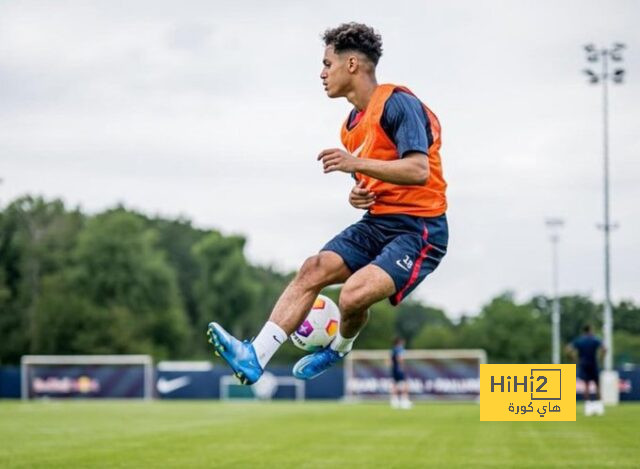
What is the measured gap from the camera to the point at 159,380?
4744 centimetres

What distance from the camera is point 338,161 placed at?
26.9 ft

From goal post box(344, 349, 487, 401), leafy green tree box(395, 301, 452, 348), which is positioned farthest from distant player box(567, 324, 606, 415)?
leafy green tree box(395, 301, 452, 348)

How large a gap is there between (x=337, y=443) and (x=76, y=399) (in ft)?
102

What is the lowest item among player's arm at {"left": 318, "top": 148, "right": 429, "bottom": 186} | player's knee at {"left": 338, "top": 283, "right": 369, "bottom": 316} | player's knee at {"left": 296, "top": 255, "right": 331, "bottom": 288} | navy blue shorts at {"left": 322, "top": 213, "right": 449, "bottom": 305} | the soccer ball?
the soccer ball

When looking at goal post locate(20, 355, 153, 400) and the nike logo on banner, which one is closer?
goal post locate(20, 355, 153, 400)

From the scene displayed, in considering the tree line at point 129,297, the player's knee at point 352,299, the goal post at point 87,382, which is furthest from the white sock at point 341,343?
the tree line at point 129,297

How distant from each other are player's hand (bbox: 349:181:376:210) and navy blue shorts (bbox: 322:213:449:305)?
0.54ft

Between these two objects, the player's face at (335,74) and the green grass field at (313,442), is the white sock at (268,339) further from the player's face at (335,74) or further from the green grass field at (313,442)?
the green grass field at (313,442)

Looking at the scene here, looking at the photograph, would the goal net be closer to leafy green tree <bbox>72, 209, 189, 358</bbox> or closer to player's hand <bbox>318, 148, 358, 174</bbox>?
player's hand <bbox>318, 148, 358, 174</bbox>

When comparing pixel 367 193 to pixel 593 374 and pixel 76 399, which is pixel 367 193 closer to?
pixel 593 374

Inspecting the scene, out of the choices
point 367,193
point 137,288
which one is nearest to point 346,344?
point 367,193

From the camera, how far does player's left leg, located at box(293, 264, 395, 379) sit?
8508mm

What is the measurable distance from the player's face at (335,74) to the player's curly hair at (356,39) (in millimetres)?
65

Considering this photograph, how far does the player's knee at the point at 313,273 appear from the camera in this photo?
8.68 meters
